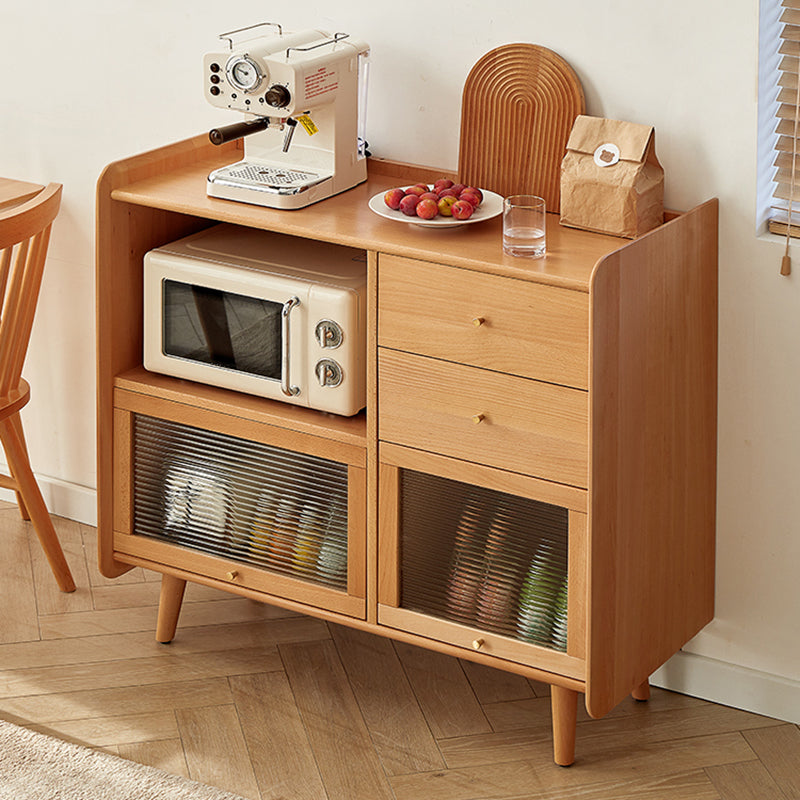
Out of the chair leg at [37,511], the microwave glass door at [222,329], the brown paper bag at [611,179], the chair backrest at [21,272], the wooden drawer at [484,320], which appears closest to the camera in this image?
the wooden drawer at [484,320]

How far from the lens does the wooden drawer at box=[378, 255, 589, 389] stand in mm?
2123

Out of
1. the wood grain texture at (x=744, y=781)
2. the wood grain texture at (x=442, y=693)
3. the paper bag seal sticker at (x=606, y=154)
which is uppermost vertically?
the paper bag seal sticker at (x=606, y=154)

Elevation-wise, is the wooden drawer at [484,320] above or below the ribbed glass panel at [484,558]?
above

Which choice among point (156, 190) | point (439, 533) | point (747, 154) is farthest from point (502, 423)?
point (156, 190)

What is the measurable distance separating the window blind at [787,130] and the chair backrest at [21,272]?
148cm

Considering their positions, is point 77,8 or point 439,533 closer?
point 439,533

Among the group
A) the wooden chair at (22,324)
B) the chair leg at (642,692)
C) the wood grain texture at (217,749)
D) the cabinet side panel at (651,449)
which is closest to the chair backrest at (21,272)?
the wooden chair at (22,324)

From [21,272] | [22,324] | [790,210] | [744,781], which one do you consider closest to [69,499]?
→ [22,324]

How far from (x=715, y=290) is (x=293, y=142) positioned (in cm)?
85

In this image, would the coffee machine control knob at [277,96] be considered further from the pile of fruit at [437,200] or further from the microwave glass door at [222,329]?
the microwave glass door at [222,329]

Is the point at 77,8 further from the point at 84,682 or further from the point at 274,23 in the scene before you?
the point at 84,682

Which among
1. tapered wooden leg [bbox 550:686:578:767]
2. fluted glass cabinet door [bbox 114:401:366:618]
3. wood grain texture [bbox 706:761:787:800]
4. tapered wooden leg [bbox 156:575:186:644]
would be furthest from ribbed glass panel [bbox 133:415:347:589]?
wood grain texture [bbox 706:761:787:800]

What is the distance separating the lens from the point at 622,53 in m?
2.37

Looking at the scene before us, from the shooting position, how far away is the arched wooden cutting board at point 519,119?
7.97 ft
